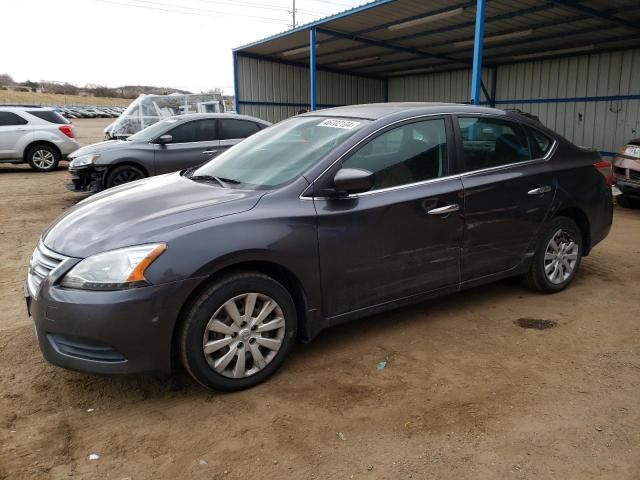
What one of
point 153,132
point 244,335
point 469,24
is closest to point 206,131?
point 153,132

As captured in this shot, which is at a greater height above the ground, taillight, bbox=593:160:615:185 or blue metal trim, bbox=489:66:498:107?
blue metal trim, bbox=489:66:498:107

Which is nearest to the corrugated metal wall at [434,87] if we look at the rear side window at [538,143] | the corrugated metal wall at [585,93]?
the corrugated metal wall at [585,93]

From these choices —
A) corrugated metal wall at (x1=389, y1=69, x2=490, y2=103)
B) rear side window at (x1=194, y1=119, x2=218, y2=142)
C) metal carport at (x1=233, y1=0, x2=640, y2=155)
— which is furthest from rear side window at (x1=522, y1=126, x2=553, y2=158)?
corrugated metal wall at (x1=389, y1=69, x2=490, y2=103)

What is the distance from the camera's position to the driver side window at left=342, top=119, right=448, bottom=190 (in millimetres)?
3418

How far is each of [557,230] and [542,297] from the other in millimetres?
593

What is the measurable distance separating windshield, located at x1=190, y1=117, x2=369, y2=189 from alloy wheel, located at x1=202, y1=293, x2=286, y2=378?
774 millimetres

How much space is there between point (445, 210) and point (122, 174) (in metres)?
6.31

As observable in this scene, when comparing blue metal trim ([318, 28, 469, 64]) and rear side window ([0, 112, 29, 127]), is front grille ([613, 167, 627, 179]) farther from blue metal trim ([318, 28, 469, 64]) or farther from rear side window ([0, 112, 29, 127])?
rear side window ([0, 112, 29, 127])

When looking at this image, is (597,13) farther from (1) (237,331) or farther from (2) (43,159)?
(2) (43,159)

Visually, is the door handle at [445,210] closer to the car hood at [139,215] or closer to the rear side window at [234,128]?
the car hood at [139,215]

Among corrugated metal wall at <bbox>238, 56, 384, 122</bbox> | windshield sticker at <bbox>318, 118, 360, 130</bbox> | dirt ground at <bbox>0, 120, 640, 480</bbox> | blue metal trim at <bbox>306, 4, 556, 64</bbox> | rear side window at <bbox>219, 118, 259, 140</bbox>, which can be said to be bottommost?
dirt ground at <bbox>0, 120, 640, 480</bbox>

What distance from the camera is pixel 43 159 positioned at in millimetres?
13562

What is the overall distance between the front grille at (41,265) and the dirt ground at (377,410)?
65cm

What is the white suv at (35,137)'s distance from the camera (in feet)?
42.7
